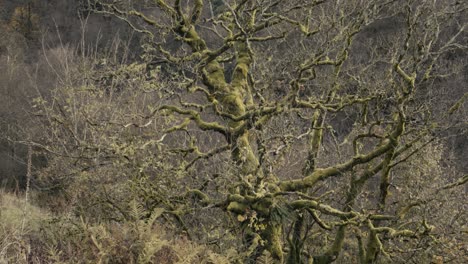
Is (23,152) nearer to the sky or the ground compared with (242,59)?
nearer to the ground

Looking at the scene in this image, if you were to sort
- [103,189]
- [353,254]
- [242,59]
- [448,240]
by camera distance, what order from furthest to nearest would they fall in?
[353,254]
[242,59]
[103,189]
[448,240]

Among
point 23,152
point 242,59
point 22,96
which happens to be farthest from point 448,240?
point 22,96

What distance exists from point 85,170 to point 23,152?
1782 centimetres

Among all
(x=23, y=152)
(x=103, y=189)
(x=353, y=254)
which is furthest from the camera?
(x=23, y=152)

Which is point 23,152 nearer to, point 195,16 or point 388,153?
point 195,16

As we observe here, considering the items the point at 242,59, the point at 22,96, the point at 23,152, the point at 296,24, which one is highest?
the point at 296,24

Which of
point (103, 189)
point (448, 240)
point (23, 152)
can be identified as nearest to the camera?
point (448, 240)

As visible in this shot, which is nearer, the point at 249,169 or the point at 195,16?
the point at 249,169

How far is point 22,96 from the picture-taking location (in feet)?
84.6

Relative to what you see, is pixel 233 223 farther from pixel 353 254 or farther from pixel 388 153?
pixel 353 254

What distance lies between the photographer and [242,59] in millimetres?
9273

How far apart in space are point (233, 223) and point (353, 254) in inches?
190

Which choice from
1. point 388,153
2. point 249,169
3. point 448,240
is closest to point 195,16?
point 249,169

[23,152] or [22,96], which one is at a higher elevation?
[22,96]
